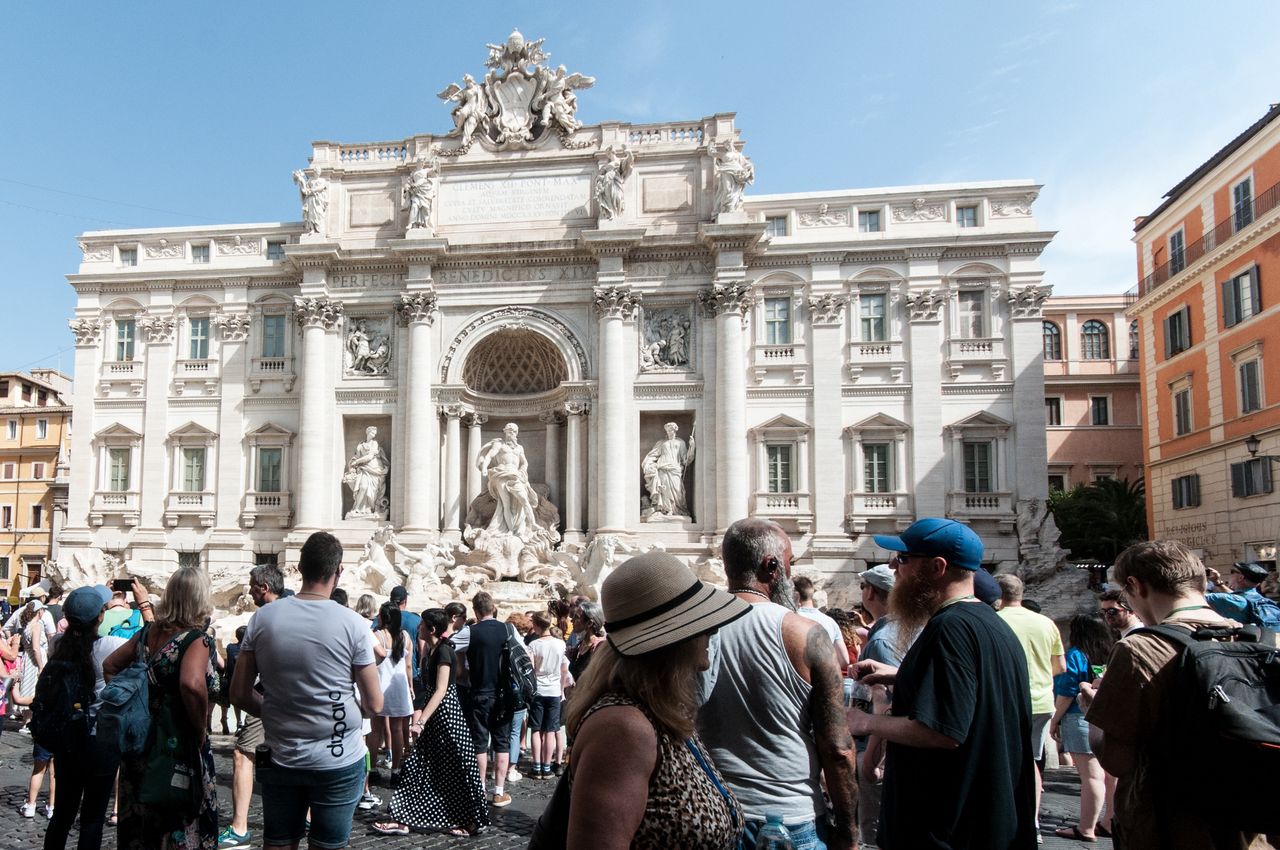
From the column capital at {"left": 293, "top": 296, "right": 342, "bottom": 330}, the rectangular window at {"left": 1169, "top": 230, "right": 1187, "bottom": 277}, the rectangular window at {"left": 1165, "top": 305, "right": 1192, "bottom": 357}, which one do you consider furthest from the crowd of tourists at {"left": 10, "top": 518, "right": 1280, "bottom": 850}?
the rectangular window at {"left": 1169, "top": 230, "right": 1187, "bottom": 277}

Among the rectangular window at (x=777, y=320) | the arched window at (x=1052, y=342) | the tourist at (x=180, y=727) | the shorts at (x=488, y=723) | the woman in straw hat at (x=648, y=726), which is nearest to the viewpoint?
the woman in straw hat at (x=648, y=726)

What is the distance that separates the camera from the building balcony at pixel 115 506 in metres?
26.8

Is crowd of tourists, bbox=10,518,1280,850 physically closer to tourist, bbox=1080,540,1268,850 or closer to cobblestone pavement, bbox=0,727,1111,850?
tourist, bbox=1080,540,1268,850

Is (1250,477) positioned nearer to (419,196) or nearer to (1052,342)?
(1052,342)

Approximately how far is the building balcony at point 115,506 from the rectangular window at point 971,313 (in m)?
23.0

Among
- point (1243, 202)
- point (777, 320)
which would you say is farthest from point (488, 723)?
point (1243, 202)

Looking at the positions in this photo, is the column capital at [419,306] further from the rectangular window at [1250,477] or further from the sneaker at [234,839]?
the rectangular window at [1250,477]

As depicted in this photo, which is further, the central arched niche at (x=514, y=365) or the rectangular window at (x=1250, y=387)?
the central arched niche at (x=514, y=365)

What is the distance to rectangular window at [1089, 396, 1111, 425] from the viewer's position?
139ft

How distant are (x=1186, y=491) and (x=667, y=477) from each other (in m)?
15.8

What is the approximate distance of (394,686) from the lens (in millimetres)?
8852

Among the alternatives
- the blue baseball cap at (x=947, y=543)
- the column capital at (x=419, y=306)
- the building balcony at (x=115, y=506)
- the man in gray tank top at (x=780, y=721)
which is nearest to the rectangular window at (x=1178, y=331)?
the column capital at (x=419, y=306)

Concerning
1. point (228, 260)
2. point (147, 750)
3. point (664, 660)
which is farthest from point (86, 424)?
point (664, 660)

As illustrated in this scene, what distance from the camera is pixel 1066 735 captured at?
7.66 metres
